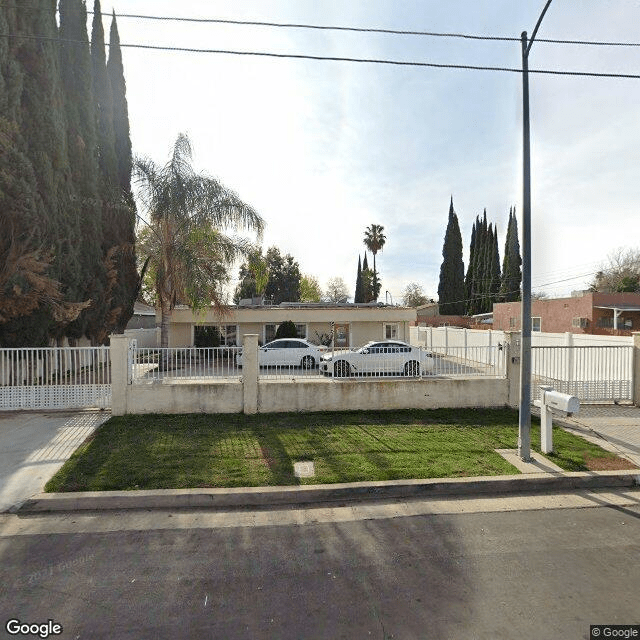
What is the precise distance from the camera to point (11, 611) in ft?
9.73

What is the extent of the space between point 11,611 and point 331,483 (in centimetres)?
327

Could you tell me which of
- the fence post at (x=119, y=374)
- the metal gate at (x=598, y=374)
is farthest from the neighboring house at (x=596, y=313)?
the fence post at (x=119, y=374)

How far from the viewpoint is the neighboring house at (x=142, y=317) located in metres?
30.1

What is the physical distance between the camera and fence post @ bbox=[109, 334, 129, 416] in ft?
27.3

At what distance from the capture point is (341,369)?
10219 mm

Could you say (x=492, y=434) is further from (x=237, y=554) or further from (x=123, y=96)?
(x=123, y=96)

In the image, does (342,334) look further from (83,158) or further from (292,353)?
(83,158)

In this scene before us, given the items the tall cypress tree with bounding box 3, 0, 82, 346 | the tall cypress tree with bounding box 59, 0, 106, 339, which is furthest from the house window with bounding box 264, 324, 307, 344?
the tall cypress tree with bounding box 3, 0, 82, 346

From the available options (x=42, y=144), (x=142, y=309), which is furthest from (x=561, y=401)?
(x=142, y=309)

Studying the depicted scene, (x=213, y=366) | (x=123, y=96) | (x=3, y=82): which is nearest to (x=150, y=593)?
(x=213, y=366)

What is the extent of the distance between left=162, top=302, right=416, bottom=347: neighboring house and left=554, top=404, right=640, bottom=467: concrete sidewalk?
14.5 m

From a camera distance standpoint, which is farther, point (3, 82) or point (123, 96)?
point (123, 96)

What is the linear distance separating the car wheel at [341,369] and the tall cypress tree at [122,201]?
1023cm

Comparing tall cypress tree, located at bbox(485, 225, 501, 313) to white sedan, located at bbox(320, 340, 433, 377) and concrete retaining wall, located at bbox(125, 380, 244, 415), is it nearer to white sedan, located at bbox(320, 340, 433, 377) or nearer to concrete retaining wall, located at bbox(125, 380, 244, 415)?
white sedan, located at bbox(320, 340, 433, 377)
